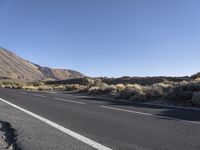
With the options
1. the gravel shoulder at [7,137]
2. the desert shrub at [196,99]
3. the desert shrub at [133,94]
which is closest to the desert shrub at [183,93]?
the desert shrub at [196,99]

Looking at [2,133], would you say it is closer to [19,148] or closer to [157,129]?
[19,148]

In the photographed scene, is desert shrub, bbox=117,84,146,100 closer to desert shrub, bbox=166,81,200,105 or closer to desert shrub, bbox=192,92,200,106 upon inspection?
desert shrub, bbox=166,81,200,105

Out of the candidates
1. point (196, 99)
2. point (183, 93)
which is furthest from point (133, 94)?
point (196, 99)

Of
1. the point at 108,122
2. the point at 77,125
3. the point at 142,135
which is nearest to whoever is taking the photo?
the point at 142,135

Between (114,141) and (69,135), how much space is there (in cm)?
124

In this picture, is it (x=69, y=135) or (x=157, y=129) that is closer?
(x=69, y=135)

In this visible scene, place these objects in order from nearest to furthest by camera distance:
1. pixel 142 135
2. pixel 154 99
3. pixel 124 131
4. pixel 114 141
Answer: pixel 114 141 < pixel 142 135 < pixel 124 131 < pixel 154 99

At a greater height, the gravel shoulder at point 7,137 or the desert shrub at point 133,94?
the desert shrub at point 133,94

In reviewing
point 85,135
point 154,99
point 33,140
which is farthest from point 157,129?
point 154,99

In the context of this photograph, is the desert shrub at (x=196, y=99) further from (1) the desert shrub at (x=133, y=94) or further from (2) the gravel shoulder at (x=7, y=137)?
(2) the gravel shoulder at (x=7, y=137)

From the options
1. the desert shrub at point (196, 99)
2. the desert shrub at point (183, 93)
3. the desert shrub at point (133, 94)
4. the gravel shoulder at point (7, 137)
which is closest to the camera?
the gravel shoulder at point (7, 137)

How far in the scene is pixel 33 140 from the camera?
7.95 metres

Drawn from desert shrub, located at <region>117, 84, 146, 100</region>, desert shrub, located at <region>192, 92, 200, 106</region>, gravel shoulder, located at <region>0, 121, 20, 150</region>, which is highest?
desert shrub, located at <region>117, 84, 146, 100</region>

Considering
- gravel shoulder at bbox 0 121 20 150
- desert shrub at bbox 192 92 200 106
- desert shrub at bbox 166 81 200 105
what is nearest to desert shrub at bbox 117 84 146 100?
desert shrub at bbox 166 81 200 105
